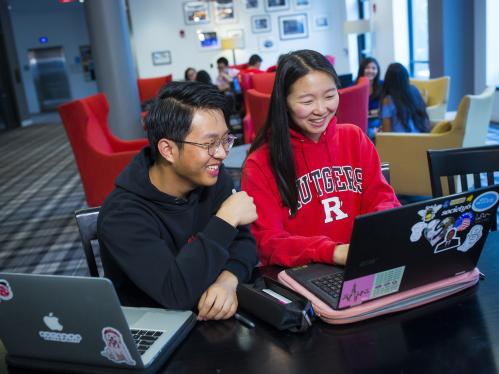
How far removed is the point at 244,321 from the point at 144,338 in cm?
22

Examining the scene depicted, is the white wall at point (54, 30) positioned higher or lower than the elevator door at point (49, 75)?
higher

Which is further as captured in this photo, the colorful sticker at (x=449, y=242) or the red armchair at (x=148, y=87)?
the red armchair at (x=148, y=87)

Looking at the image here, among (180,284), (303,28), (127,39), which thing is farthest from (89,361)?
(303,28)

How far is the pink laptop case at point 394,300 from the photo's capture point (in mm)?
1059

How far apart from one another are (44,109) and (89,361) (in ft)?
58.0

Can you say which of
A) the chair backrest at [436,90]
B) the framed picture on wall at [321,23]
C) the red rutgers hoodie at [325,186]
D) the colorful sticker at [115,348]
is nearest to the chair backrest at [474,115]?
the red rutgers hoodie at [325,186]

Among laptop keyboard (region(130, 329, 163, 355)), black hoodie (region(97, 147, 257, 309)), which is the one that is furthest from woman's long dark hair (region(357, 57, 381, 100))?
laptop keyboard (region(130, 329, 163, 355))

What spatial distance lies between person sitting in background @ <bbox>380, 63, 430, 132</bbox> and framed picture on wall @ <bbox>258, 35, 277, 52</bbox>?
311 inches

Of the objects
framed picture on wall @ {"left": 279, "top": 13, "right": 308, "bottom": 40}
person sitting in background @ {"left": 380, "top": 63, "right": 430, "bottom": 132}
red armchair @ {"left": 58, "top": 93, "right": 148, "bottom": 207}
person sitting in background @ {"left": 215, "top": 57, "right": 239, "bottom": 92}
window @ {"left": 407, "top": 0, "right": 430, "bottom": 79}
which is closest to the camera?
red armchair @ {"left": 58, "top": 93, "right": 148, "bottom": 207}

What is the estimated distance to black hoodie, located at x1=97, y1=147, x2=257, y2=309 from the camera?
3.92ft

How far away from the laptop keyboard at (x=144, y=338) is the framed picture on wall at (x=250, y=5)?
11476 millimetres

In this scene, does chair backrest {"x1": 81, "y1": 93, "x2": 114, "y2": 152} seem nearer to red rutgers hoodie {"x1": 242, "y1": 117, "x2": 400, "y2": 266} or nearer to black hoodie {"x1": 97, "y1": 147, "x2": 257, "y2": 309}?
red rutgers hoodie {"x1": 242, "y1": 117, "x2": 400, "y2": 266}

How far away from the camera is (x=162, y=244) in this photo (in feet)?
4.07

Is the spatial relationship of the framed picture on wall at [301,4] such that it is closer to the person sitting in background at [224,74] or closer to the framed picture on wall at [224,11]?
the framed picture on wall at [224,11]
